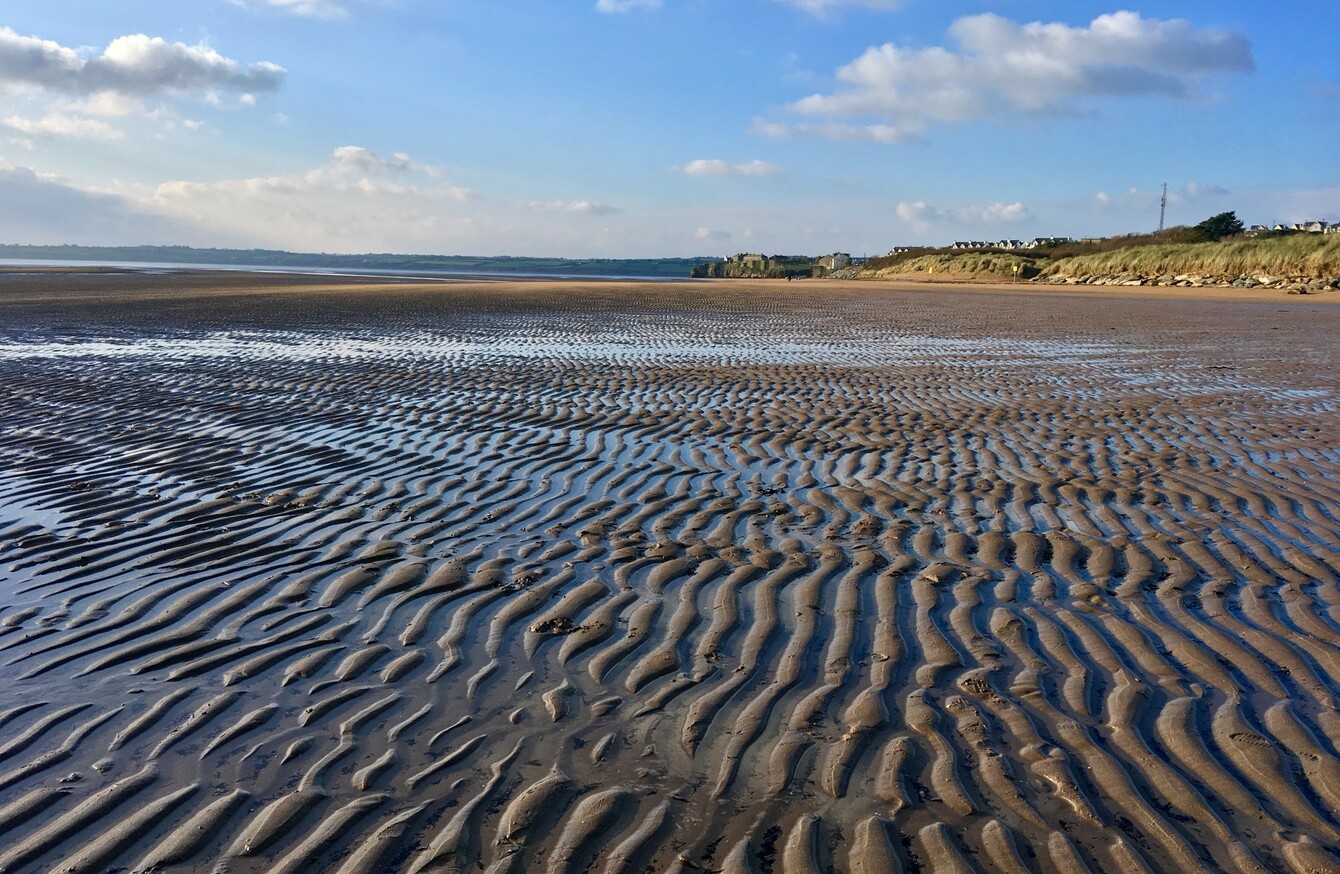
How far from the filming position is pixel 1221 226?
220ft

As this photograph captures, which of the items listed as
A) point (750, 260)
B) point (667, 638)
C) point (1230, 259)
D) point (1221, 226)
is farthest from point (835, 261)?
point (667, 638)

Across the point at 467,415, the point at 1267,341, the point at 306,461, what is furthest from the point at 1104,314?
the point at 306,461

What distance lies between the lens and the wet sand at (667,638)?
10.5 ft

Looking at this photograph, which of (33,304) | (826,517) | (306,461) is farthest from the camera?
(33,304)

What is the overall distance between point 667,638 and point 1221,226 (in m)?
74.1

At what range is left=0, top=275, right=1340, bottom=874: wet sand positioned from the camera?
320 cm

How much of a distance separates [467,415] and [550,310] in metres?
20.7

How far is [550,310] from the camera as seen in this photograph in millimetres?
31359

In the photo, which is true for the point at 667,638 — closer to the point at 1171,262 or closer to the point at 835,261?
the point at 1171,262

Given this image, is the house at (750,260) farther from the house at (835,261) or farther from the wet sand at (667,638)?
the wet sand at (667,638)

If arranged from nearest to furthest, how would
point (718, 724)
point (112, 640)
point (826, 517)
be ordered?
1. point (718, 724)
2. point (112, 640)
3. point (826, 517)

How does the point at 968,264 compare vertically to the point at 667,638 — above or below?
above

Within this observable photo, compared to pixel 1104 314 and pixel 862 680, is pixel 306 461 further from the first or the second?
pixel 1104 314

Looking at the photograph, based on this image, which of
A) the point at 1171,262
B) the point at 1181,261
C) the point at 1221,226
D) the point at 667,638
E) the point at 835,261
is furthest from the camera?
the point at 835,261
